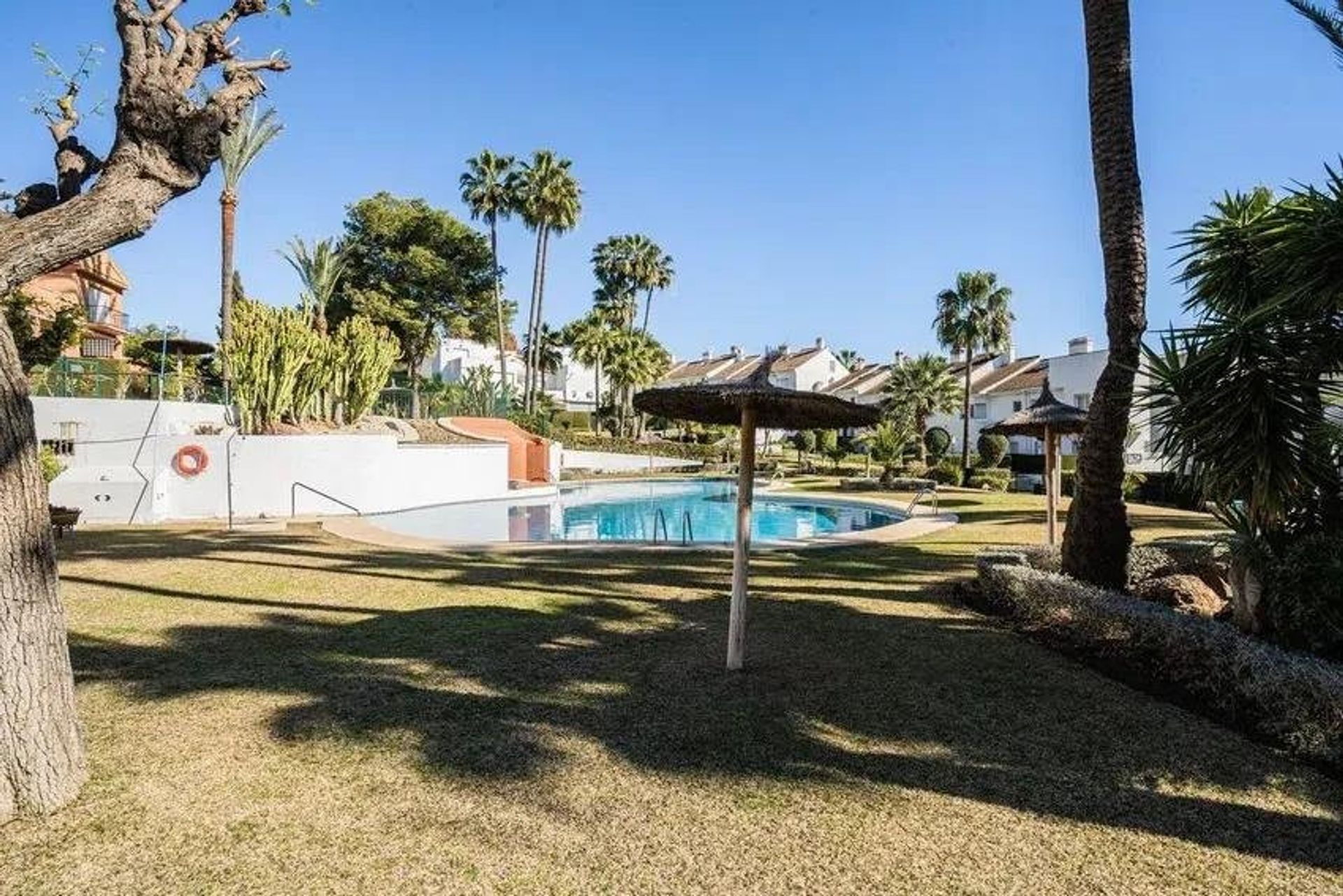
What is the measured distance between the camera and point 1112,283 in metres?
9.26

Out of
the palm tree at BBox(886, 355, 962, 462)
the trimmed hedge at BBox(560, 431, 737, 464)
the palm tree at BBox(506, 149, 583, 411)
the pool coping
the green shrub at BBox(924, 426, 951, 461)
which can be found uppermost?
the palm tree at BBox(506, 149, 583, 411)

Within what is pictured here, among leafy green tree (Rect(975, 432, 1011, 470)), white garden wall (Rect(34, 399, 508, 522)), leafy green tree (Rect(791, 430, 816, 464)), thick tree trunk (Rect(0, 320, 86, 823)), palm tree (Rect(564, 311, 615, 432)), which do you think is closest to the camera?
thick tree trunk (Rect(0, 320, 86, 823))

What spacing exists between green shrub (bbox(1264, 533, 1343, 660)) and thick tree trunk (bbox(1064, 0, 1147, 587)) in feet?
8.42

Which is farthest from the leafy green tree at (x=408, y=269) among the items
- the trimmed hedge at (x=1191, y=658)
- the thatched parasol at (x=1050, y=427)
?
the trimmed hedge at (x=1191, y=658)

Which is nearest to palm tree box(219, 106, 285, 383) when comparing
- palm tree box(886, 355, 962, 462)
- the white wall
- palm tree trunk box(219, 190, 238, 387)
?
palm tree trunk box(219, 190, 238, 387)

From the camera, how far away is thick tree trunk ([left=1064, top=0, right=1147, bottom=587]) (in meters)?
9.07

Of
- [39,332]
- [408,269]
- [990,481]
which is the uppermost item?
[408,269]

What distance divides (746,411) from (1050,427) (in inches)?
370

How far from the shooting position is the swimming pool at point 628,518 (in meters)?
19.3

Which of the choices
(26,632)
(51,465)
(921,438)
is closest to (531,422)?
(921,438)

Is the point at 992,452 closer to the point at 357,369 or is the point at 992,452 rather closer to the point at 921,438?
the point at 921,438

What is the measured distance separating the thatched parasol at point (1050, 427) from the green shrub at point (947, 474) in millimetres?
18622

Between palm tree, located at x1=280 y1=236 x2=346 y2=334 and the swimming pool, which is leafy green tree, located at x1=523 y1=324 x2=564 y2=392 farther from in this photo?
the swimming pool

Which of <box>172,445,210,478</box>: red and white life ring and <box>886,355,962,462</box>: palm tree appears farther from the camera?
<box>886,355,962,462</box>: palm tree
